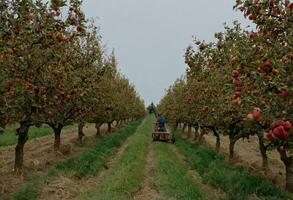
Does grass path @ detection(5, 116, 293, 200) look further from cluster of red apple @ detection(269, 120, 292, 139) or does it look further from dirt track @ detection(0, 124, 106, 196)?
cluster of red apple @ detection(269, 120, 292, 139)

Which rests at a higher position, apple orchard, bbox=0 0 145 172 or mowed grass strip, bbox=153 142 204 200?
apple orchard, bbox=0 0 145 172

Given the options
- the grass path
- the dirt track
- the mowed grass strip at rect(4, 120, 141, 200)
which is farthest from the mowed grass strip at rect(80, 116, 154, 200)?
the dirt track

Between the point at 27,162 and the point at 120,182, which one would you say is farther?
the point at 27,162

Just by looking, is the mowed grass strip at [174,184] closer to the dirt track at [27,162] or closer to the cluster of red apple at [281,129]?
the dirt track at [27,162]

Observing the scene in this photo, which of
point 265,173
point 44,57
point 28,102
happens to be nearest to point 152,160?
point 265,173

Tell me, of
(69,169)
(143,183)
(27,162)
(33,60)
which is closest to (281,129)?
(33,60)

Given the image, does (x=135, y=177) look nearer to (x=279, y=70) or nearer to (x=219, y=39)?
(x=219, y=39)

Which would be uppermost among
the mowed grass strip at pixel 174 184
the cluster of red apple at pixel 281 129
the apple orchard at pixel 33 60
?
the apple orchard at pixel 33 60

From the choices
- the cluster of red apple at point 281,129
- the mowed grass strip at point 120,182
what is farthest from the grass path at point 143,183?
the cluster of red apple at point 281,129

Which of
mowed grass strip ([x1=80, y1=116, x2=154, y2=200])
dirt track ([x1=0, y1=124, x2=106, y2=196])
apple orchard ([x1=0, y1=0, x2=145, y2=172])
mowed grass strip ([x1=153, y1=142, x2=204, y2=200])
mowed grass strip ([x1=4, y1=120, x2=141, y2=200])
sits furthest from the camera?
dirt track ([x1=0, y1=124, x2=106, y2=196])

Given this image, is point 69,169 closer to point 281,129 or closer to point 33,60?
point 33,60

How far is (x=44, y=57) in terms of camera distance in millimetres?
13250

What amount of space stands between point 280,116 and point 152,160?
1567 centimetres

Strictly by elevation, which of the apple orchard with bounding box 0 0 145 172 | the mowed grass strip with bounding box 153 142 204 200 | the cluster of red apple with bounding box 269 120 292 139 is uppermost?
the apple orchard with bounding box 0 0 145 172
